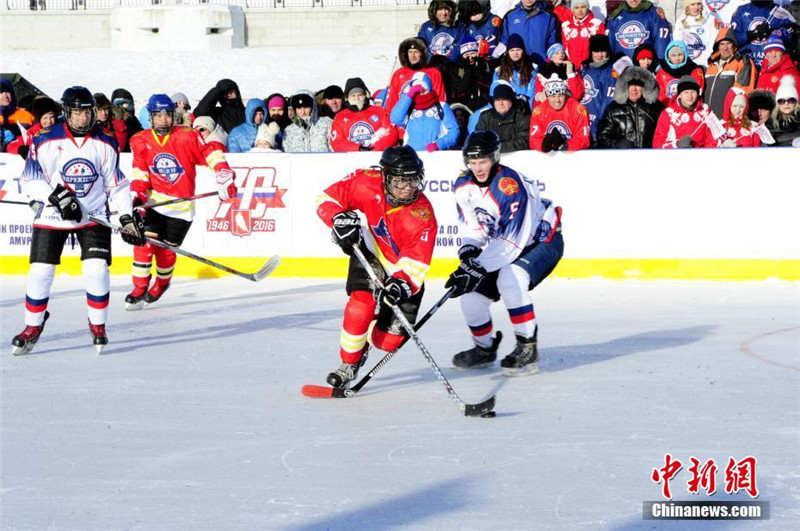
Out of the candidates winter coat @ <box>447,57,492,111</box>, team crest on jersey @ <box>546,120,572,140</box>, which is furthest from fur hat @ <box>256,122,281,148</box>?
team crest on jersey @ <box>546,120,572,140</box>

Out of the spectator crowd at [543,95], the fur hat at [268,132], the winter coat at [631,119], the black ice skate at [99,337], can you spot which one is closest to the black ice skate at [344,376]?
the black ice skate at [99,337]

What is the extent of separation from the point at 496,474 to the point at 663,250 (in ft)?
15.2

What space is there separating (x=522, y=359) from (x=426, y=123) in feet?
11.4

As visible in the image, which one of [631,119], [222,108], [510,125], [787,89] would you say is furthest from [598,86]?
[222,108]

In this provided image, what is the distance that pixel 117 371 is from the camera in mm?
5406

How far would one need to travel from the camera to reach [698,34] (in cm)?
1014

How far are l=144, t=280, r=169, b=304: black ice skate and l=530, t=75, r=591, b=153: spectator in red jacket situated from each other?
8.29ft

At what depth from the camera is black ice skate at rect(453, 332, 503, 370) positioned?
5.41m

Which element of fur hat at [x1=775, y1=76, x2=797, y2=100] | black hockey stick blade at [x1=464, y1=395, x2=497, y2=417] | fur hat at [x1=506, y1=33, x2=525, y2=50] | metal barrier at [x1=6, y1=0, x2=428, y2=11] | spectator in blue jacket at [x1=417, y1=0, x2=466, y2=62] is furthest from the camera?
metal barrier at [x1=6, y1=0, x2=428, y2=11]

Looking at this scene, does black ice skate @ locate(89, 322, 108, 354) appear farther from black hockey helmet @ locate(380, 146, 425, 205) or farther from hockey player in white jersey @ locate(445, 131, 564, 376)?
black hockey helmet @ locate(380, 146, 425, 205)

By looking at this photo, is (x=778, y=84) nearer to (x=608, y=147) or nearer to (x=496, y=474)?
(x=608, y=147)

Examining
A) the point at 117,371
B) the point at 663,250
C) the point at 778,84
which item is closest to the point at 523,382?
the point at 117,371

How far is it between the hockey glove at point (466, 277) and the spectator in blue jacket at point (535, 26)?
186 inches

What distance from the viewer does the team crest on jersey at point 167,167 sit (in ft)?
23.3
